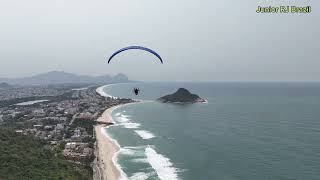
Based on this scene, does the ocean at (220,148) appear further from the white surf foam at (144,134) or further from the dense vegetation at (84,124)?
the dense vegetation at (84,124)

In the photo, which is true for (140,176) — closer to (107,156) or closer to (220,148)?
(107,156)

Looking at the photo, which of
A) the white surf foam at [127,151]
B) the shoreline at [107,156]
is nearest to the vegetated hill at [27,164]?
the shoreline at [107,156]

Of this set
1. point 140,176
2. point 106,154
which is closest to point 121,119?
point 106,154

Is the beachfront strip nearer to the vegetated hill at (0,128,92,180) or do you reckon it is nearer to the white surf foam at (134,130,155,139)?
the vegetated hill at (0,128,92,180)

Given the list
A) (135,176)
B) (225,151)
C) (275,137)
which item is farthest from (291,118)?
(135,176)

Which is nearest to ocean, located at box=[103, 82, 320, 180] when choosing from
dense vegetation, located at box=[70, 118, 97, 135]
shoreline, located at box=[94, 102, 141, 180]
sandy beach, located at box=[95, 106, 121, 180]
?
shoreline, located at box=[94, 102, 141, 180]

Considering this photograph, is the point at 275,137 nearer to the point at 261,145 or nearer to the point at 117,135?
the point at 261,145

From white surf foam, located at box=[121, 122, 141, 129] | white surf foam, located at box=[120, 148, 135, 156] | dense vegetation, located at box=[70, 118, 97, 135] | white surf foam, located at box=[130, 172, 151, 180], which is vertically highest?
dense vegetation, located at box=[70, 118, 97, 135]
